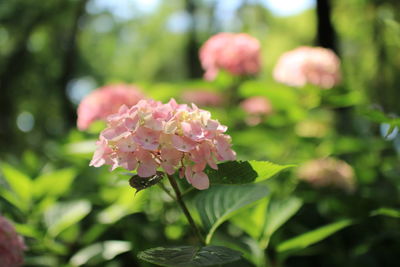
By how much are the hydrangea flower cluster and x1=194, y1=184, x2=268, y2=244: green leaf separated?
27 cm

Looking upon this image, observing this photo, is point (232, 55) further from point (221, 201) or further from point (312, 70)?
point (221, 201)

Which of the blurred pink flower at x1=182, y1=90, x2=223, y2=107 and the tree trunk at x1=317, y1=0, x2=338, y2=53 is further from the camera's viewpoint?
the blurred pink flower at x1=182, y1=90, x2=223, y2=107

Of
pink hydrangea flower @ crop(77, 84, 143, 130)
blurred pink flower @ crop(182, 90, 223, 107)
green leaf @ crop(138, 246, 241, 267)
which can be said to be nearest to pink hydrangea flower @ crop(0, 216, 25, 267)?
green leaf @ crop(138, 246, 241, 267)

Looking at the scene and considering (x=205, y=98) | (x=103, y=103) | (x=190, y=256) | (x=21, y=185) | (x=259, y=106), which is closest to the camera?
(x=190, y=256)

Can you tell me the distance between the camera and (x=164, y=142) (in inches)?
42.3

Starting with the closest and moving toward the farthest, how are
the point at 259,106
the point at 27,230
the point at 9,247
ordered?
1. the point at 9,247
2. the point at 27,230
3. the point at 259,106

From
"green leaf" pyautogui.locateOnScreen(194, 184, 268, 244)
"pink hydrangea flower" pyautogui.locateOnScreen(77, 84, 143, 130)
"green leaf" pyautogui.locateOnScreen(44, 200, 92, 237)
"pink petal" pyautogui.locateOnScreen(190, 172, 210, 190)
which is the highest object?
"pink hydrangea flower" pyautogui.locateOnScreen(77, 84, 143, 130)

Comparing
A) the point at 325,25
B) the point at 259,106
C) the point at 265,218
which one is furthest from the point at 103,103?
the point at 325,25

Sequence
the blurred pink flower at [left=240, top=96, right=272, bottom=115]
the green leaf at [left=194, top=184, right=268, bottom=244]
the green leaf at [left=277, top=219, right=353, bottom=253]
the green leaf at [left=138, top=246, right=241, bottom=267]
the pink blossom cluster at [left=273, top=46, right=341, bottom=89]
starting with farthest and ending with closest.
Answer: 1. the blurred pink flower at [left=240, top=96, right=272, bottom=115]
2. the pink blossom cluster at [left=273, top=46, right=341, bottom=89]
3. the green leaf at [left=277, top=219, right=353, bottom=253]
4. the green leaf at [left=194, top=184, right=268, bottom=244]
5. the green leaf at [left=138, top=246, right=241, bottom=267]

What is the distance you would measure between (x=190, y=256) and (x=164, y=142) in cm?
27

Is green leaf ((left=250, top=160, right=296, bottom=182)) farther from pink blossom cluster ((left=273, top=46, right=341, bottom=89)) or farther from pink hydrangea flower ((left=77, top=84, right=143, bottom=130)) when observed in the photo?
pink blossom cluster ((left=273, top=46, right=341, bottom=89))

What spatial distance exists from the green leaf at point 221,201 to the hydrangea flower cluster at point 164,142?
27 cm

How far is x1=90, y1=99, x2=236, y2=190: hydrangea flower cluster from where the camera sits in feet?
3.47

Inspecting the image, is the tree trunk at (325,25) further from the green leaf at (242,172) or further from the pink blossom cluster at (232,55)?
the green leaf at (242,172)
